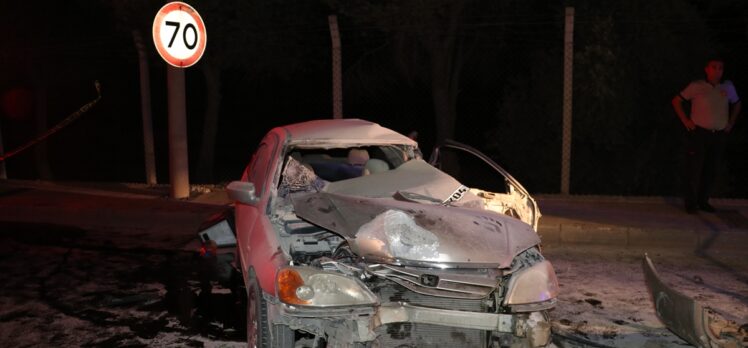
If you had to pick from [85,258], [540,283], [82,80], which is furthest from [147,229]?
[82,80]

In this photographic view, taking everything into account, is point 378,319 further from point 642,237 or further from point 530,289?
point 642,237

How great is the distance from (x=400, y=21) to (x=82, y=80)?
31.3ft

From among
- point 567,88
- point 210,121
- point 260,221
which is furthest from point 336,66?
point 260,221

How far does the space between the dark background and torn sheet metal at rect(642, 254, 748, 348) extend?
670 centimetres

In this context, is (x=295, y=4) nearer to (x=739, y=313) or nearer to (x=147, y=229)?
(x=147, y=229)

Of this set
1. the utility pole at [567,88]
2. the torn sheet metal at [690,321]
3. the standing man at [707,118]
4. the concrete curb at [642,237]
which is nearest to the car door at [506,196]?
the torn sheet metal at [690,321]

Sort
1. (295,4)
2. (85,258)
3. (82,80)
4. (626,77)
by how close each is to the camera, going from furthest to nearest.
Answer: (82,80) → (295,4) → (626,77) → (85,258)

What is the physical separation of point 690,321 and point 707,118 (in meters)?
4.85

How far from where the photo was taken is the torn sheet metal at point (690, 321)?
446 centimetres

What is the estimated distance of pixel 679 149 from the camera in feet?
40.1

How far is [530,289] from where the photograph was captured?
404 centimetres

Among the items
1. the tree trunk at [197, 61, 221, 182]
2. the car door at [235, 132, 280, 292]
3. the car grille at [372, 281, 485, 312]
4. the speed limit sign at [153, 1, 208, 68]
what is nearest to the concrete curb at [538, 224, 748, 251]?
the car door at [235, 132, 280, 292]

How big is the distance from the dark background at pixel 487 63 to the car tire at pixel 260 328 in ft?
25.6

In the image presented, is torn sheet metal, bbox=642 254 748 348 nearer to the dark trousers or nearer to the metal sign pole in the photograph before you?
the dark trousers
